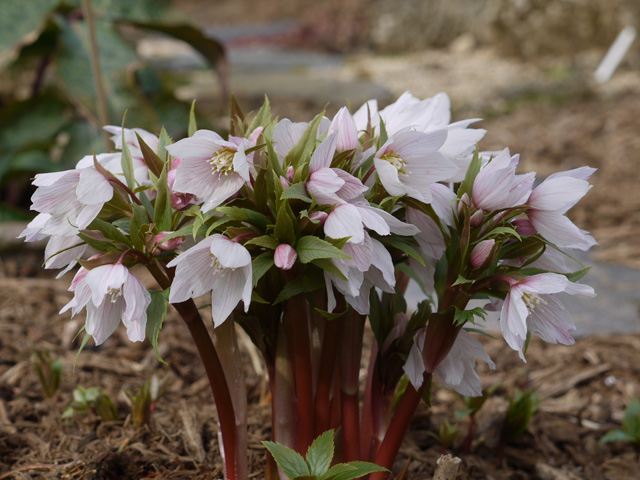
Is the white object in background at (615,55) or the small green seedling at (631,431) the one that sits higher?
the small green seedling at (631,431)

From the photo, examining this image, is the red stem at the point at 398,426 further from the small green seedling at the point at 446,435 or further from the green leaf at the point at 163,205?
the green leaf at the point at 163,205

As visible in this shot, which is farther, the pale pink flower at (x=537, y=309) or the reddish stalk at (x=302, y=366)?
the reddish stalk at (x=302, y=366)

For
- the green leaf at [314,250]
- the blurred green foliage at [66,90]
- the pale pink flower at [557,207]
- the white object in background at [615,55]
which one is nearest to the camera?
the green leaf at [314,250]

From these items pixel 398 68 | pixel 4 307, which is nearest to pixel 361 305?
pixel 4 307

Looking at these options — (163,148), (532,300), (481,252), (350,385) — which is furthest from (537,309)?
(163,148)

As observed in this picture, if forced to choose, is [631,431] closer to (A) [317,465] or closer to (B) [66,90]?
(A) [317,465]

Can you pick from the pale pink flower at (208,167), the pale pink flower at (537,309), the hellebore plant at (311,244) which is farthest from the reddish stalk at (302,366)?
the pale pink flower at (537,309)

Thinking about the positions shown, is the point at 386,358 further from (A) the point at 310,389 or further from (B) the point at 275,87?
(B) the point at 275,87

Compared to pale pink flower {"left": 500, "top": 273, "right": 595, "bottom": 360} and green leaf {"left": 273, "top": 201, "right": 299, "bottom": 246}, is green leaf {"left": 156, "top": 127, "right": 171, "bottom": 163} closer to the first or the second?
green leaf {"left": 273, "top": 201, "right": 299, "bottom": 246}

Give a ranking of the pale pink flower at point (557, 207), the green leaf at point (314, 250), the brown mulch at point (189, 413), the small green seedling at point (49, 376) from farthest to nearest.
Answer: the small green seedling at point (49, 376)
the brown mulch at point (189, 413)
the pale pink flower at point (557, 207)
the green leaf at point (314, 250)
